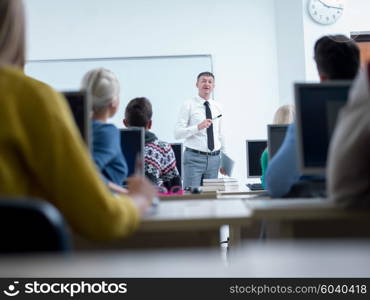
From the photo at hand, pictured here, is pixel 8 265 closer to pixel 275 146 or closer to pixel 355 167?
pixel 355 167

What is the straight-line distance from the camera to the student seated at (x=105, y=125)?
190 cm

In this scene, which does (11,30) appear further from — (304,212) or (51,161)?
(304,212)

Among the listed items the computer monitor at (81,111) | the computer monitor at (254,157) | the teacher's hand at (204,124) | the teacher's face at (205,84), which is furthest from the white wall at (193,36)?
the computer monitor at (81,111)

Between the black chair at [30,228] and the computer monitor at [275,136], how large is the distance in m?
2.01

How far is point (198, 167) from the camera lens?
16.8ft

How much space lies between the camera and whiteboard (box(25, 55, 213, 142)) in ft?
20.3

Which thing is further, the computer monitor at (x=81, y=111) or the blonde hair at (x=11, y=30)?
the computer monitor at (x=81, y=111)

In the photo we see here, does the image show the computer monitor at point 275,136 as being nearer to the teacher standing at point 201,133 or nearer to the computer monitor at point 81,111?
the computer monitor at point 81,111

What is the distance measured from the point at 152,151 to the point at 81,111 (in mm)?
1515

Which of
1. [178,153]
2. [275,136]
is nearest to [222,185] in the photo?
[178,153]

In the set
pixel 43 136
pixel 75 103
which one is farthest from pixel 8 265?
pixel 75 103

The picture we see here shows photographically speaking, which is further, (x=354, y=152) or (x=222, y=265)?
(x=354, y=152)

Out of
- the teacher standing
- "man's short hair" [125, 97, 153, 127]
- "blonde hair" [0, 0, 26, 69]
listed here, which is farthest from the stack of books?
"blonde hair" [0, 0, 26, 69]
